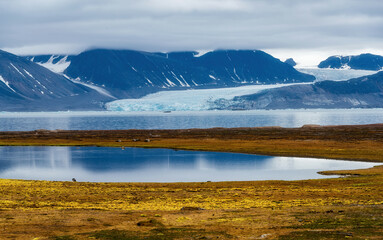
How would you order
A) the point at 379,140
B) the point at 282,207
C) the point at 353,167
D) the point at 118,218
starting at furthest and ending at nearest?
the point at 379,140 → the point at 353,167 → the point at 282,207 → the point at 118,218

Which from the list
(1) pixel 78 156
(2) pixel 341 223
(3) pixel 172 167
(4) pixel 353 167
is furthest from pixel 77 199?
(1) pixel 78 156

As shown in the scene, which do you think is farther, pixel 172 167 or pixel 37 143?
pixel 37 143

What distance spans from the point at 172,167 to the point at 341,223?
38.7 meters

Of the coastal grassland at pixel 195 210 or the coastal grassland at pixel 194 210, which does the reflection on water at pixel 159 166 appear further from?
the coastal grassland at pixel 194 210

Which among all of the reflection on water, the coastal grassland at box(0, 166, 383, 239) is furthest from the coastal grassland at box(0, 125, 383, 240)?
the reflection on water

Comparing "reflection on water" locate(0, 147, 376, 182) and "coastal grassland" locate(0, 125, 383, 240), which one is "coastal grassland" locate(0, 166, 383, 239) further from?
"reflection on water" locate(0, 147, 376, 182)

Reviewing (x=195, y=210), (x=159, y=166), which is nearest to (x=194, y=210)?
(x=195, y=210)

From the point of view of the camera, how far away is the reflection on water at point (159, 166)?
169 ft

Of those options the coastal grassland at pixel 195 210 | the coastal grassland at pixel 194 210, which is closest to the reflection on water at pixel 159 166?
the coastal grassland at pixel 195 210

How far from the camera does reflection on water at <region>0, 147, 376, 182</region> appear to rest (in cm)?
5162

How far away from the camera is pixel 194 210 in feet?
90.2

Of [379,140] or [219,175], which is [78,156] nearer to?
[219,175]

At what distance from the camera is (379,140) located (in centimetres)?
9100

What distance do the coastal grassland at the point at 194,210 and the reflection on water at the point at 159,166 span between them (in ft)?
31.0
